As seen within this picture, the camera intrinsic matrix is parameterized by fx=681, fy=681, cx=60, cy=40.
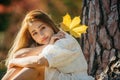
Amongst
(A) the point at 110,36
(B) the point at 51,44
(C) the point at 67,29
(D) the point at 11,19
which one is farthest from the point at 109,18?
(D) the point at 11,19

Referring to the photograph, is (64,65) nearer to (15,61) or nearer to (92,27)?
(15,61)

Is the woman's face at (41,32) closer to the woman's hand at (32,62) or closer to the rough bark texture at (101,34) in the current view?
the woman's hand at (32,62)

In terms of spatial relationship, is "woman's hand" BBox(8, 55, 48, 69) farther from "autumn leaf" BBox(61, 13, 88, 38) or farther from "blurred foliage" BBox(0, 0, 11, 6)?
"blurred foliage" BBox(0, 0, 11, 6)

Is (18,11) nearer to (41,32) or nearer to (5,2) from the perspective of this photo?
(5,2)

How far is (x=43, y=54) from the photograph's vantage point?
150 inches

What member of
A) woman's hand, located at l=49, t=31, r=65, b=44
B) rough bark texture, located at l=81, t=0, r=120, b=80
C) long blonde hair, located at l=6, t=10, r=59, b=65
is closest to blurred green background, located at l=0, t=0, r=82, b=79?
rough bark texture, located at l=81, t=0, r=120, b=80

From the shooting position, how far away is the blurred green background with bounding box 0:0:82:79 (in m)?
8.68

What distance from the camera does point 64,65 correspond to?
388cm

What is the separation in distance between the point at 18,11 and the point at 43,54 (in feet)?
18.7

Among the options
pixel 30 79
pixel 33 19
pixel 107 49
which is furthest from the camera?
pixel 107 49

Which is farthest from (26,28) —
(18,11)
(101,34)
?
(18,11)

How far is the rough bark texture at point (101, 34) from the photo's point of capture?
451 centimetres

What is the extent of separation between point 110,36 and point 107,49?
0.29 ft

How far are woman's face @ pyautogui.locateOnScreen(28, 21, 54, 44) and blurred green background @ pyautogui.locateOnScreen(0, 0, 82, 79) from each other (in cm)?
427
